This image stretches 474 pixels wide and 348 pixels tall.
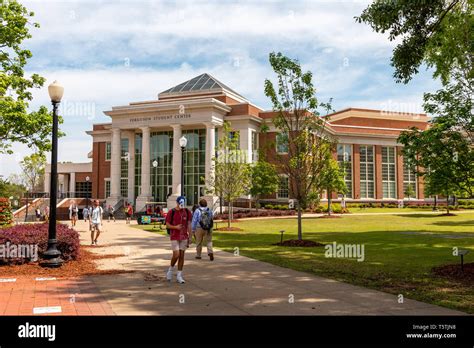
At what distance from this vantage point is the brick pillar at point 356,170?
59.2 metres

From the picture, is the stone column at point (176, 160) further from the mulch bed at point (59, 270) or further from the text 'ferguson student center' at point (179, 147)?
the mulch bed at point (59, 270)

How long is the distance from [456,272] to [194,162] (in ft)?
130

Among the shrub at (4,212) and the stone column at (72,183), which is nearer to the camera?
the shrub at (4,212)

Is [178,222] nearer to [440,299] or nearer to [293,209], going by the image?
[440,299]

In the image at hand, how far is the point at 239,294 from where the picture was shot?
780 cm

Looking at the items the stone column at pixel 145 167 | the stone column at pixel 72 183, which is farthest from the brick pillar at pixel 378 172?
the stone column at pixel 72 183

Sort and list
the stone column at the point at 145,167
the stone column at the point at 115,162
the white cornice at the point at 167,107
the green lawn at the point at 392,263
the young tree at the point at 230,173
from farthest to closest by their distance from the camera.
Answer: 1. the stone column at the point at 115,162
2. the stone column at the point at 145,167
3. the white cornice at the point at 167,107
4. the young tree at the point at 230,173
5. the green lawn at the point at 392,263

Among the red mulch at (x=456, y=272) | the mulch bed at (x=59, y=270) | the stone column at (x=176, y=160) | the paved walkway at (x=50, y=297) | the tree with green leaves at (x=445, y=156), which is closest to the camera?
the paved walkway at (x=50, y=297)

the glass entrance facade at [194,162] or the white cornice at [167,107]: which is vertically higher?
the white cornice at [167,107]

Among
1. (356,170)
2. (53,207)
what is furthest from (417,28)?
(356,170)

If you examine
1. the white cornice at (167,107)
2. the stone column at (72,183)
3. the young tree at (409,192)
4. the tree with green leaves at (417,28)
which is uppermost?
the white cornice at (167,107)

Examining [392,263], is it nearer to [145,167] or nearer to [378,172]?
[145,167]

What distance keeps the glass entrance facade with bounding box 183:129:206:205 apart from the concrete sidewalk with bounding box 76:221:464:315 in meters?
35.8
